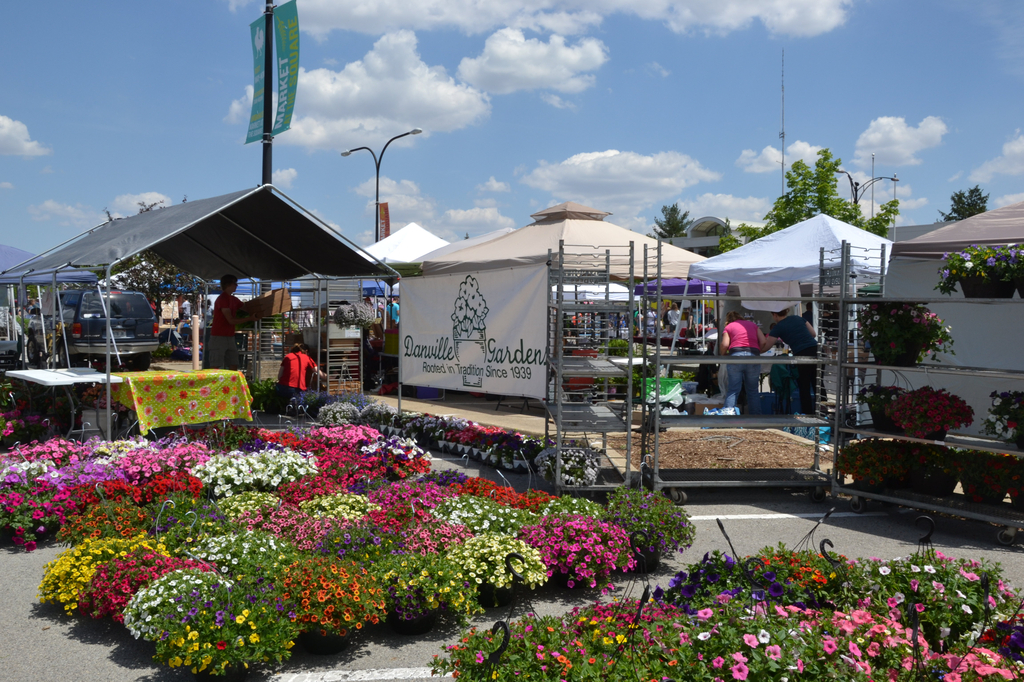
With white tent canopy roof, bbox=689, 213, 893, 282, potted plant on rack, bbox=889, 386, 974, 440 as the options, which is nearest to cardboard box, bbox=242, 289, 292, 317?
white tent canopy roof, bbox=689, 213, 893, 282

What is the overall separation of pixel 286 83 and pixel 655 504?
9917 millimetres

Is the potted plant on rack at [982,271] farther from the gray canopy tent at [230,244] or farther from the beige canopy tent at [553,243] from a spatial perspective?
the gray canopy tent at [230,244]

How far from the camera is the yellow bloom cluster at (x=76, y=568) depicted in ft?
14.5

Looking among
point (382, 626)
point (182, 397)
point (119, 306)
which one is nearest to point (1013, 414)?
point (382, 626)

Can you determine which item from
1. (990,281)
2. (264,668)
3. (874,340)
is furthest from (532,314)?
(264,668)

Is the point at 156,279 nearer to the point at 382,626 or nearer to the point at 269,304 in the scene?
the point at 269,304

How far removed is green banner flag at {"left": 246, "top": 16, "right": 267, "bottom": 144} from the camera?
41.9 ft

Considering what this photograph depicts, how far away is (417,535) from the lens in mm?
4891

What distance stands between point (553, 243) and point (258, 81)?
573 cm

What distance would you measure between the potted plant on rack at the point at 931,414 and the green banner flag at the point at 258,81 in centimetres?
1042

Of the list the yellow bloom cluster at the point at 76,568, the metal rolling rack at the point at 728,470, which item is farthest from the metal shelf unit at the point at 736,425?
the yellow bloom cluster at the point at 76,568

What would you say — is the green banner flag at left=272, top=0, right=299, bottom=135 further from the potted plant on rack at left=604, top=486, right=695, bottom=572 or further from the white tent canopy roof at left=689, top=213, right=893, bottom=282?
the potted plant on rack at left=604, top=486, right=695, bottom=572

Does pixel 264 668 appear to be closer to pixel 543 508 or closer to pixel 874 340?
pixel 543 508

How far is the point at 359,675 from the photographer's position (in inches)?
149
